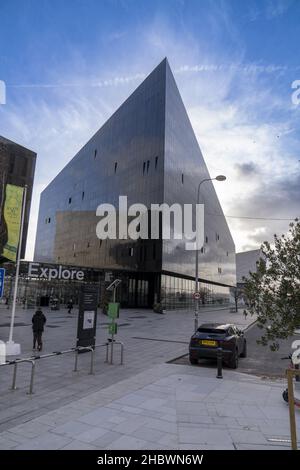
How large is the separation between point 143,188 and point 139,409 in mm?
43149

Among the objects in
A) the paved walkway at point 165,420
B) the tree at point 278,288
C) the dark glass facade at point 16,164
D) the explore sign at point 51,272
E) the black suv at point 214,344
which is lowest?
the paved walkway at point 165,420

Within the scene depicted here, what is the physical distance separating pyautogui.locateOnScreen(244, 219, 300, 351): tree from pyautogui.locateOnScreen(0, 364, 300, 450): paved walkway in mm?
1773

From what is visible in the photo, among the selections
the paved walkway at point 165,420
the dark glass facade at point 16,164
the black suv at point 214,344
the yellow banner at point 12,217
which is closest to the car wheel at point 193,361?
the black suv at point 214,344

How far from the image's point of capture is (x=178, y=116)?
172ft

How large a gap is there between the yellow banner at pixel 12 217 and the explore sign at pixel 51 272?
82.3 feet

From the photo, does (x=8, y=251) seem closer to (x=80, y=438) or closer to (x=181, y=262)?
(x=80, y=438)

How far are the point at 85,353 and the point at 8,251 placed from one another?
5109 mm

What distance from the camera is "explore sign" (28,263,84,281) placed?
3713cm

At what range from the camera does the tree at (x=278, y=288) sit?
8.05 m

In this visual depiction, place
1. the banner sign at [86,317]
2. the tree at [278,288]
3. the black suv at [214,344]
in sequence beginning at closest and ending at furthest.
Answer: the tree at [278,288]
the black suv at [214,344]
the banner sign at [86,317]

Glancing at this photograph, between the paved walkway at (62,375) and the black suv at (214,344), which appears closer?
the paved walkway at (62,375)

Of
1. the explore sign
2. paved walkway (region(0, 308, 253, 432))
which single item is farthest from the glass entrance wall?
paved walkway (region(0, 308, 253, 432))

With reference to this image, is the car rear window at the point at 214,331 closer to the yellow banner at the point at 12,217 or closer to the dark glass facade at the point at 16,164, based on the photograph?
the yellow banner at the point at 12,217
